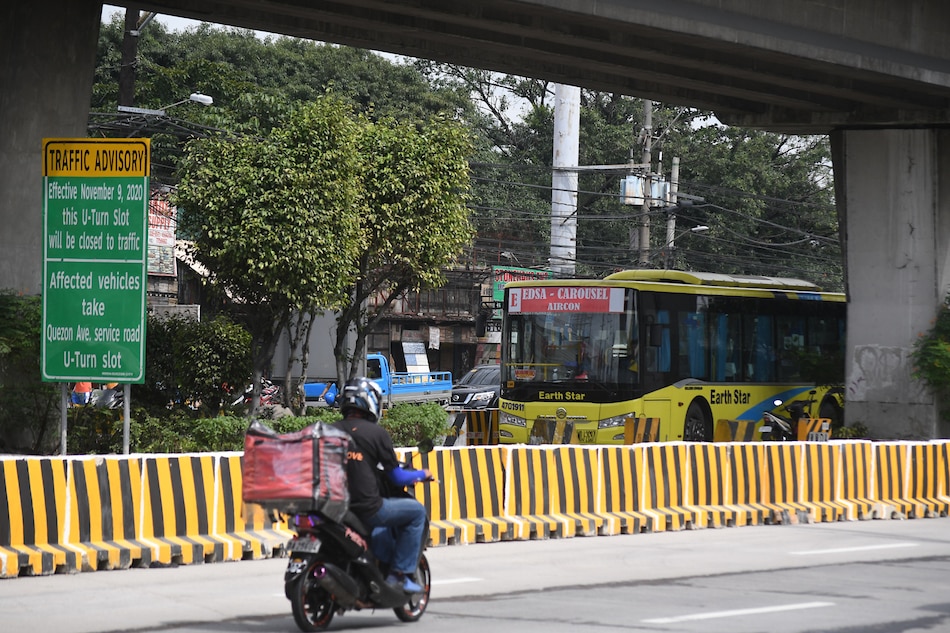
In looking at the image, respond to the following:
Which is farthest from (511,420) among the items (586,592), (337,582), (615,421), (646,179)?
(646,179)

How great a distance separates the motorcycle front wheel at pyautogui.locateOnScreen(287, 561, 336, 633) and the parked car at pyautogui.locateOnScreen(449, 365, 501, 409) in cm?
2916

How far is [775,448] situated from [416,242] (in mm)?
11833

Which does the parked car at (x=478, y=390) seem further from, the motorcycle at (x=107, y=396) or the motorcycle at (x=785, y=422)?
the motorcycle at (x=785, y=422)

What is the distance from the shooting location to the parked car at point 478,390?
3956 cm

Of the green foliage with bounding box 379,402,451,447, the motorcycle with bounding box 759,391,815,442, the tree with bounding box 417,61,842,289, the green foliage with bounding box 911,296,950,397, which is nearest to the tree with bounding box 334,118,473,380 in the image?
the green foliage with bounding box 379,402,451,447

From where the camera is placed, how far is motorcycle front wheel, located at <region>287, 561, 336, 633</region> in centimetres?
809

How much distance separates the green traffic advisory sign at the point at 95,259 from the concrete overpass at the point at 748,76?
13.1 ft

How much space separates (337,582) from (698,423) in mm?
18192

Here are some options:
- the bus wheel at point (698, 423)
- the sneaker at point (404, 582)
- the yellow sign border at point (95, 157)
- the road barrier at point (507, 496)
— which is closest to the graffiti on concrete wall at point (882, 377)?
the bus wheel at point (698, 423)

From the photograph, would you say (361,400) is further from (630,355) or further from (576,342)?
(576,342)

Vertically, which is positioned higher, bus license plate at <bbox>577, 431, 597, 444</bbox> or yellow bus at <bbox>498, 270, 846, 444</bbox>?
yellow bus at <bbox>498, 270, 846, 444</bbox>

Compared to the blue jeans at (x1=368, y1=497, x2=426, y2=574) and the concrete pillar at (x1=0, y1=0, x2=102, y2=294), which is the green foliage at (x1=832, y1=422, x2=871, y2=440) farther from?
the blue jeans at (x1=368, y1=497, x2=426, y2=574)

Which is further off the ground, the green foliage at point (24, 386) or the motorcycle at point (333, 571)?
the green foliage at point (24, 386)

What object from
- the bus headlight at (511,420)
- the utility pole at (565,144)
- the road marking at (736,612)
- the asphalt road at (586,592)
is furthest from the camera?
the utility pole at (565,144)
